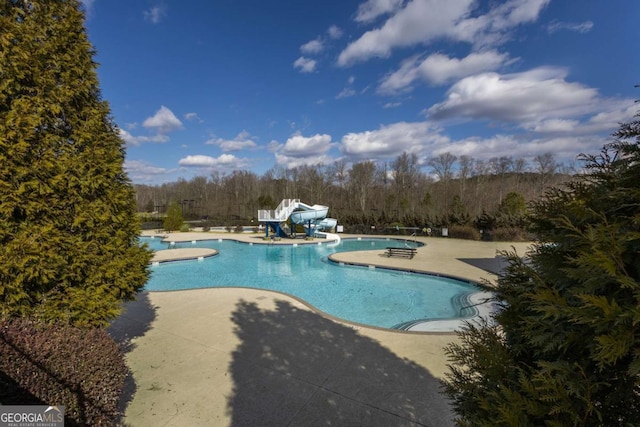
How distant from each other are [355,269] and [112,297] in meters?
10.5

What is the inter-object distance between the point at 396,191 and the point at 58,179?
4111 centimetres

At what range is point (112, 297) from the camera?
394 centimetres

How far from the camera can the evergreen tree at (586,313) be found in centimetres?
116

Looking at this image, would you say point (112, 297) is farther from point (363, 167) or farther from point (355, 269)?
point (363, 167)

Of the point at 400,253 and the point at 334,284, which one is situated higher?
the point at 400,253

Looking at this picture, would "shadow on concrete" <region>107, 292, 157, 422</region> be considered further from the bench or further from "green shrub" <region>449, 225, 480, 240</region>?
"green shrub" <region>449, 225, 480, 240</region>

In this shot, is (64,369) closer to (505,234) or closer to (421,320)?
(421,320)

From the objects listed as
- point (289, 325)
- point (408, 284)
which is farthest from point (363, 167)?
point (289, 325)

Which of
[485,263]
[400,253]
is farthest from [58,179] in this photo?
[485,263]

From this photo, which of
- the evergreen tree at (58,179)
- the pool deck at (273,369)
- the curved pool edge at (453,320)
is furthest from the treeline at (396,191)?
the evergreen tree at (58,179)

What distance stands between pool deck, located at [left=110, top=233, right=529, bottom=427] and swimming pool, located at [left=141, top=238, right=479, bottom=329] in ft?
7.92

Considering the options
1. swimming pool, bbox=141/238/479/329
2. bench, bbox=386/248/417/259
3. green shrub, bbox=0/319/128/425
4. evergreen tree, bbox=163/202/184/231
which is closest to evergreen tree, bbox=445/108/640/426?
green shrub, bbox=0/319/128/425

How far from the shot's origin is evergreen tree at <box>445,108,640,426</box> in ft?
3.81

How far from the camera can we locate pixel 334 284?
36.7ft
